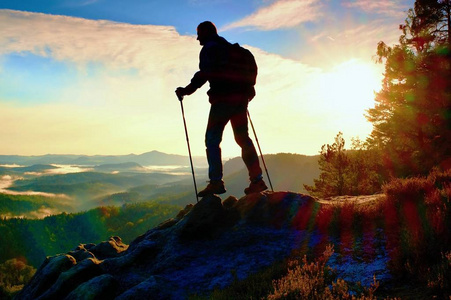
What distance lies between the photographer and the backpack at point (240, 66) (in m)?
7.19

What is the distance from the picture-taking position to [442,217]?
16.1ft

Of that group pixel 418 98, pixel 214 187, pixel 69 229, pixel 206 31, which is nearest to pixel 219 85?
pixel 206 31

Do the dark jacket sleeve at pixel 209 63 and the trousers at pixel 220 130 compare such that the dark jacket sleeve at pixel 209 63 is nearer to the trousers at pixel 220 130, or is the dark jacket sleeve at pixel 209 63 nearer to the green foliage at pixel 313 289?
the trousers at pixel 220 130

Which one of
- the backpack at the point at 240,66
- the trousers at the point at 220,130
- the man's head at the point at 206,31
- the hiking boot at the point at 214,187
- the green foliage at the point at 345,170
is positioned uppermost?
the man's head at the point at 206,31

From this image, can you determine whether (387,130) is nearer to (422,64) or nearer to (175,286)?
(422,64)

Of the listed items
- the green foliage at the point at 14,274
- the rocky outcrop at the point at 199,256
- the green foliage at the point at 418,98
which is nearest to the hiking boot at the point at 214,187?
the rocky outcrop at the point at 199,256

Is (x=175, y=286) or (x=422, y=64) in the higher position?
(x=422, y=64)

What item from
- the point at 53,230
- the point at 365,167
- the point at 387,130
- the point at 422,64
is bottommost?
the point at 53,230

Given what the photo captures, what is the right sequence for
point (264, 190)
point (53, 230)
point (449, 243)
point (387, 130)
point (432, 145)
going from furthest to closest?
point (53, 230) < point (387, 130) < point (432, 145) < point (264, 190) < point (449, 243)

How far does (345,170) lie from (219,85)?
24327 mm

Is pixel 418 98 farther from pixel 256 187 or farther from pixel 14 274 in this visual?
pixel 14 274

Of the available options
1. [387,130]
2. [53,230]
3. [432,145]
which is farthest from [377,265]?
[53,230]

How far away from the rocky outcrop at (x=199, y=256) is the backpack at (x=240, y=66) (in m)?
2.93

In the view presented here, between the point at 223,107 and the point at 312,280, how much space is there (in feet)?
14.5
